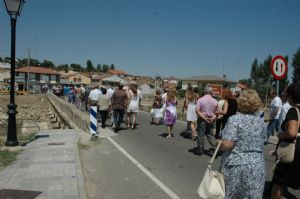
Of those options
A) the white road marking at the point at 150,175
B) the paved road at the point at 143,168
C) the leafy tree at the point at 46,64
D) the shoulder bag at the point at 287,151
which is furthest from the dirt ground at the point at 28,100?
the leafy tree at the point at 46,64

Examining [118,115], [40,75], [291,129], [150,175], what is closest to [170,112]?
[118,115]

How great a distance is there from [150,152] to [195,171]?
253cm

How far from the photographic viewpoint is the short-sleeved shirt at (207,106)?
952 centimetres

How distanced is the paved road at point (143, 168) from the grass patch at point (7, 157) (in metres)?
1.67

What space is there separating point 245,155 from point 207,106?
5502 mm

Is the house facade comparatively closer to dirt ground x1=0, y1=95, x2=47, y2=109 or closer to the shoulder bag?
dirt ground x1=0, y1=95, x2=47, y2=109

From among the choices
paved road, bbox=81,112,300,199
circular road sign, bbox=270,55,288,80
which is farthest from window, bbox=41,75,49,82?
circular road sign, bbox=270,55,288,80

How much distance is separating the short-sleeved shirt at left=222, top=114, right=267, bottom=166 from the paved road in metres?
2.40

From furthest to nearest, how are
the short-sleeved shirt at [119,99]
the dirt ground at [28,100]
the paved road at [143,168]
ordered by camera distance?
1. the dirt ground at [28,100]
2. the short-sleeved shirt at [119,99]
3. the paved road at [143,168]

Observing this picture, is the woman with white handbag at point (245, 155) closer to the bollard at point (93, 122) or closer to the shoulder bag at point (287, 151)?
the shoulder bag at point (287, 151)

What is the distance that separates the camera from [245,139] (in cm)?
404

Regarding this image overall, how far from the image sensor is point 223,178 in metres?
4.05

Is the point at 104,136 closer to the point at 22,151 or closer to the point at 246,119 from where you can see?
the point at 22,151

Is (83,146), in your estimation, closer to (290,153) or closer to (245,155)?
(290,153)
